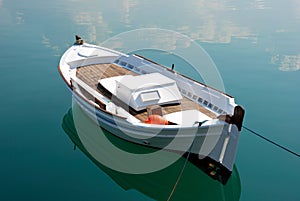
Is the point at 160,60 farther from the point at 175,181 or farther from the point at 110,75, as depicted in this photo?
the point at 175,181

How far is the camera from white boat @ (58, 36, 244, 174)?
36.7 ft

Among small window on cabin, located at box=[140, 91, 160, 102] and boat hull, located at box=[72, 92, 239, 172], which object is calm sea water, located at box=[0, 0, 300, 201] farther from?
small window on cabin, located at box=[140, 91, 160, 102]

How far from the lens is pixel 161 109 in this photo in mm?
12734

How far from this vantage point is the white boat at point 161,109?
36.7 ft

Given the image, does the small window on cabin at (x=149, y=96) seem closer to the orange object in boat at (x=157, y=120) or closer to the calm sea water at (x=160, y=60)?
the orange object in boat at (x=157, y=120)

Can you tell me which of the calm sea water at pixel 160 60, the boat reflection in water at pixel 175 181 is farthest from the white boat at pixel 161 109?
the calm sea water at pixel 160 60

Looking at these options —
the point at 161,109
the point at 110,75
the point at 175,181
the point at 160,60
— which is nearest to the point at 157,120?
the point at 161,109

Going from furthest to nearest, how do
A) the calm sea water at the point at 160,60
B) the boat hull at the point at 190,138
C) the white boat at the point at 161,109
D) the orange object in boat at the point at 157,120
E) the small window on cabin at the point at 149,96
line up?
the small window on cabin at the point at 149,96, the orange object in boat at the point at 157,120, the calm sea water at the point at 160,60, the white boat at the point at 161,109, the boat hull at the point at 190,138

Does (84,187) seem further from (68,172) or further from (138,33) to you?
(138,33)

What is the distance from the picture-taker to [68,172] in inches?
474

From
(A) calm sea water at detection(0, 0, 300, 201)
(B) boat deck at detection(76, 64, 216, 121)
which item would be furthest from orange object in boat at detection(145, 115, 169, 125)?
(A) calm sea water at detection(0, 0, 300, 201)

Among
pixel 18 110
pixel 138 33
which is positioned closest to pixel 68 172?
pixel 18 110

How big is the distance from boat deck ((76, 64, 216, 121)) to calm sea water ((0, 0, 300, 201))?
2.09m

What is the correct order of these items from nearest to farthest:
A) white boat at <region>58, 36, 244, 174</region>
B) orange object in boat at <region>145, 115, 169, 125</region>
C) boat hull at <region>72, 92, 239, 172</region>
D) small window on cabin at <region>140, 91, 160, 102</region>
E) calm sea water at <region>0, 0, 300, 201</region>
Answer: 1. boat hull at <region>72, 92, 239, 172</region>
2. white boat at <region>58, 36, 244, 174</region>
3. calm sea water at <region>0, 0, 300, 201</region>
4. orange object in boat at <region>145, 115, 169, 125</region>
5. small window on cabin at <region>140, 91, 160, 102</region>
